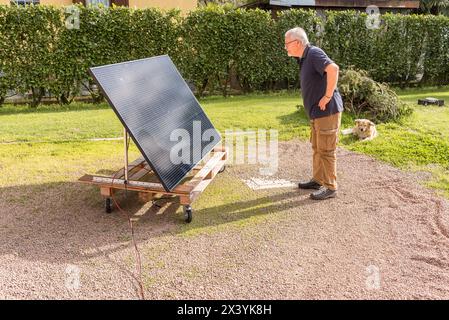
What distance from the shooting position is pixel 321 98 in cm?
569

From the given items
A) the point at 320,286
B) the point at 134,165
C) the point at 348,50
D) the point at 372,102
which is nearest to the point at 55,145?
the point at 134,165

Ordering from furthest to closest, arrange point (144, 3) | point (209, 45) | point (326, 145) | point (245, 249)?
point (144, 3), point (209, 45), point (326, 145), point (245, 249)

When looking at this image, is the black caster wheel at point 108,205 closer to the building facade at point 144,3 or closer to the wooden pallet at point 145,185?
the wooden pallet at point 145,185

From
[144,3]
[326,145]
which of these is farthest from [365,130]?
[144,3]

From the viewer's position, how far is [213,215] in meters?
5.50

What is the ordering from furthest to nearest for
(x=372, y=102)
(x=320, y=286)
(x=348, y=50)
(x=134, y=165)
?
1. (x=348, y=50)
2. (x=372, y=102)
3. (x=134, y=165)
4. (x=320, y=286)

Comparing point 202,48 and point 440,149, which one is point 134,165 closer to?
point 440,149

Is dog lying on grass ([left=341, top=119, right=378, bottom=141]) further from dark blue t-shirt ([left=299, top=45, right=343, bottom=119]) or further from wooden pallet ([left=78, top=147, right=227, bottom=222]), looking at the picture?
wooden pallet ([left=78, top=147, right=227, bottom=222])

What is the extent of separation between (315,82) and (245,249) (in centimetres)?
243

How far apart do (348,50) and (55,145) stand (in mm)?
A: 11789

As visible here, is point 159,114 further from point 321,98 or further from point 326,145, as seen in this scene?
point 326,145

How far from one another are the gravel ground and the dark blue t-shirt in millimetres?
1233

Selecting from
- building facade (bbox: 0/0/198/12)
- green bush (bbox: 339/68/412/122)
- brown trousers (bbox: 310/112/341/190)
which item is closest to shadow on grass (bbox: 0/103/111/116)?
building facade (bbox: 0/0/198/12)

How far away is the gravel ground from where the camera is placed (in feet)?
12.8
